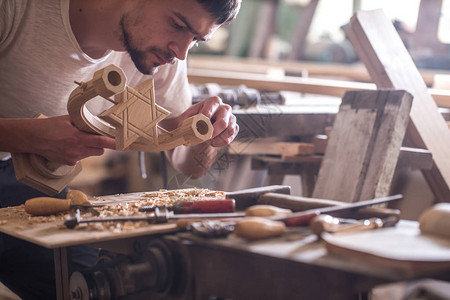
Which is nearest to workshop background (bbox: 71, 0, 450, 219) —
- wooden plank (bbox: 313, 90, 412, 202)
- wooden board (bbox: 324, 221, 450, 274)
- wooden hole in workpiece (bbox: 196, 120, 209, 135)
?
wooden plank (bbox: 313, 90, 412, 202)

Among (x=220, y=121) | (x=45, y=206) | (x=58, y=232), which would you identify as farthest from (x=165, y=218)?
(x=220, y=121)

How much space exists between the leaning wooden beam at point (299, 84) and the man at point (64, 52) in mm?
1175

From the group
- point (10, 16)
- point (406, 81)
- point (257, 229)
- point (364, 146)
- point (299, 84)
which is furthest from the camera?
point (299, 84)

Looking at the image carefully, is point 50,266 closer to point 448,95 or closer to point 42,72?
point 42,72

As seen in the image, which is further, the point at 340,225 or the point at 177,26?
the point at 177,26

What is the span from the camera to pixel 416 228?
1380mm

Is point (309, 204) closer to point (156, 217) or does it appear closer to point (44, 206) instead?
point (156, 217)

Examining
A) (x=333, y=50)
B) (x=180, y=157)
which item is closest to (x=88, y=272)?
(x=180, y=157)

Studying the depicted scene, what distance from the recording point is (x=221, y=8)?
203cm

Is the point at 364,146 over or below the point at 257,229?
over

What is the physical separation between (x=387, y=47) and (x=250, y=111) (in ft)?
2.45

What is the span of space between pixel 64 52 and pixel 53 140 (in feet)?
1.69

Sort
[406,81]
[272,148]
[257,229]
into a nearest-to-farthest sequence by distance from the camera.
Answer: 1. [257,229]
2. [406,81]
3. [272,148]

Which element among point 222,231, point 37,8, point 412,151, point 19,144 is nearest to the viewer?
point 222,231
